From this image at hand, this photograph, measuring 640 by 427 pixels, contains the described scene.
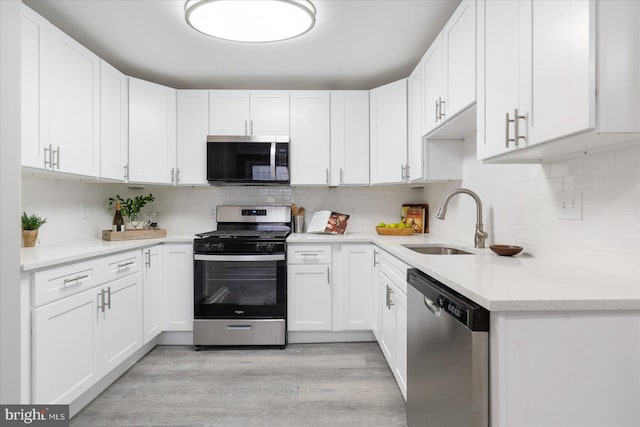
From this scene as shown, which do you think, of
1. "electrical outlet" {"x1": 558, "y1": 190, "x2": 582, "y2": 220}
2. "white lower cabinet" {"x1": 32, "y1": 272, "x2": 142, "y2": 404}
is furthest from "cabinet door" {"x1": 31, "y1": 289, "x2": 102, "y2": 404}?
"electrical outlet" {"x1": 558, "y1": 190, "x2": 582, "y2": 220}

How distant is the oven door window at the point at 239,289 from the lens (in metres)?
2.77

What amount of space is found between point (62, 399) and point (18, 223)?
1.31 m

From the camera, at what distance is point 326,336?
9.61 feet

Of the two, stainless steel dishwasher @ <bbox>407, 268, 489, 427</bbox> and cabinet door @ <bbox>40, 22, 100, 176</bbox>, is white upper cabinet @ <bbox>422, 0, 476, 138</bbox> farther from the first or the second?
cabinet door @ <bbox>40, 22, 100, 176</bbox>

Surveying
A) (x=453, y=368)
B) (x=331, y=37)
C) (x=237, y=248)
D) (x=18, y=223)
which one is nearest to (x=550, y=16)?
(x=453, y=368)

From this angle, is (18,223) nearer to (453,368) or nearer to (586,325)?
(453,368)

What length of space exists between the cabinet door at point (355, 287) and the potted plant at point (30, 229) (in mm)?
2125

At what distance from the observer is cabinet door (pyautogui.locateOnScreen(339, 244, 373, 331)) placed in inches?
113

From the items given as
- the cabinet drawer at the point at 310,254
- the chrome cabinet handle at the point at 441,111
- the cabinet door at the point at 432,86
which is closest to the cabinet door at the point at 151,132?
the cabinet drawer at the point at 310,254

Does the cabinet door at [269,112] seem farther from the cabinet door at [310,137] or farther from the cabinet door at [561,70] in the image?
the cabinet door at [561,70]

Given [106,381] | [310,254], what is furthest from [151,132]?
[106,381]

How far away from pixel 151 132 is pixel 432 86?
2.33m

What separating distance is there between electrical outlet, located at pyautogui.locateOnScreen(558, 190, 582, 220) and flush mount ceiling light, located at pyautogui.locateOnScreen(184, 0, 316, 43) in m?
1.59

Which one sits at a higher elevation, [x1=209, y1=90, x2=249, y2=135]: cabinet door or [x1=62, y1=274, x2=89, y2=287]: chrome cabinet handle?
[x1=209, y1=90, x2=249, y2=135]: cabinet door
